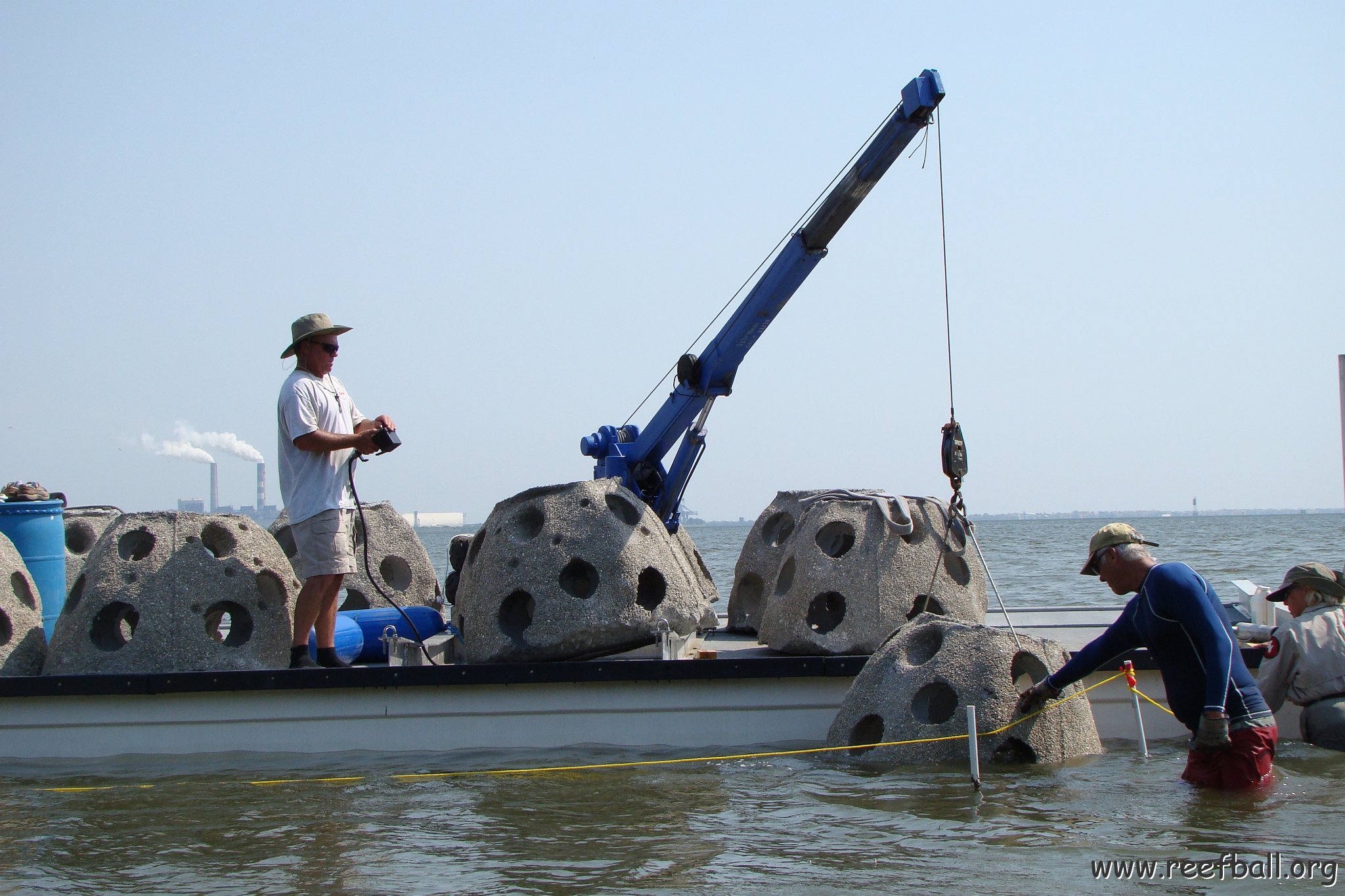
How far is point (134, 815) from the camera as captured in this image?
604 cm

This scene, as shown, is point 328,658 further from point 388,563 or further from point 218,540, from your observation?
point 388,563

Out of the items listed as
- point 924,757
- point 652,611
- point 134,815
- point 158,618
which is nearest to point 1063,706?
point 924,757

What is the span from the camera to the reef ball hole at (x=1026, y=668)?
6.77 m

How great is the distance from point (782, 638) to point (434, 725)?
229 centimetres

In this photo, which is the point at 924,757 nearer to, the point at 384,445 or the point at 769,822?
the point at 769,822

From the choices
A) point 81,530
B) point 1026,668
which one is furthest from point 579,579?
point 81,530

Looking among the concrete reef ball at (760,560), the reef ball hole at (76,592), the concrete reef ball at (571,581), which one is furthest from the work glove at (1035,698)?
the reef ball hole at (76,592)

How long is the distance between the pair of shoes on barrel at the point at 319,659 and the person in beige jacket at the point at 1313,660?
5.45 meters

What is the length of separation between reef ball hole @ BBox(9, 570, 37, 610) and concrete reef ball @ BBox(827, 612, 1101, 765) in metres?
5.40

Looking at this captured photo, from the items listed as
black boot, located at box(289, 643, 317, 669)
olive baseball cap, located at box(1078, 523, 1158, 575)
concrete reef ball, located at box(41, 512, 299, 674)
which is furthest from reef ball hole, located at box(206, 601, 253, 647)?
olive baseball cap, located at box(1078, 523, 1158, 575)

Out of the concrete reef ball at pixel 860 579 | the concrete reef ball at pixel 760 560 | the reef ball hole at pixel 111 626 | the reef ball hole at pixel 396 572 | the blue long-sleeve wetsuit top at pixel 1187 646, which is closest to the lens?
the blue long-sleeve wetsuit top at pixel 1187 646

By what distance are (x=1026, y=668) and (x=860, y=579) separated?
1.44 m

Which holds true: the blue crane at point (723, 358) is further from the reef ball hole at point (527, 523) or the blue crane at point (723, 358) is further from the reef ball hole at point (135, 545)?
the reef ball hole at point (135, 545)

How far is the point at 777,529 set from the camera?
32.9 ft
